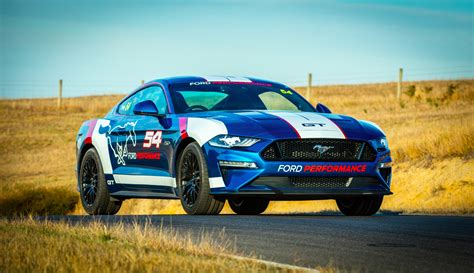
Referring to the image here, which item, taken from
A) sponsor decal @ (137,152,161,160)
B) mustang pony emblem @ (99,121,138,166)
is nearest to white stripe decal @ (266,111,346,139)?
sponsor decal @ (137,152,161,160)

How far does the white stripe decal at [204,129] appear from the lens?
10602mm

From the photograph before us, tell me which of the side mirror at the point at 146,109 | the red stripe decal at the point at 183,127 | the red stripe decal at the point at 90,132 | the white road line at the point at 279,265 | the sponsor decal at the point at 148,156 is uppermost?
the side mirror at the point at 146,109

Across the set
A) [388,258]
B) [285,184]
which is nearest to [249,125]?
[285,184]

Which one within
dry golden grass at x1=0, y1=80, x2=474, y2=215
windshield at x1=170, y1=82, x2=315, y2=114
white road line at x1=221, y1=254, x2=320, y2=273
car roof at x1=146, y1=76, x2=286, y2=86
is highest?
car roof at x1=146, y1=76, x2=286, y2=86

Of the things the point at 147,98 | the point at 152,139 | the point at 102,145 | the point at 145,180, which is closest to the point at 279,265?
the point at 152,139

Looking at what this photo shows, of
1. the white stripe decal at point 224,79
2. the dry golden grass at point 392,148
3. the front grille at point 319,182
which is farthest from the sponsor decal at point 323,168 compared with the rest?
the dry golden grass at point 392,148

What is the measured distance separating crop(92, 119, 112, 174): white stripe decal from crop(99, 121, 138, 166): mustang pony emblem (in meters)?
0.12

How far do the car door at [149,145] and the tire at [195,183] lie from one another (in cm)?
26

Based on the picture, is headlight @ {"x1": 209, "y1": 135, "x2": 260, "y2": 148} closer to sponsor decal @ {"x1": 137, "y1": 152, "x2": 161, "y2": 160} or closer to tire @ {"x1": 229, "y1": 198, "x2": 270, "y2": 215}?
sponsor decal @ {"x1": 137, "y1": 152, "x2": 161, "y2": 160}

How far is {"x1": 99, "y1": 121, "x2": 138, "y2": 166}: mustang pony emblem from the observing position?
12.3 meters

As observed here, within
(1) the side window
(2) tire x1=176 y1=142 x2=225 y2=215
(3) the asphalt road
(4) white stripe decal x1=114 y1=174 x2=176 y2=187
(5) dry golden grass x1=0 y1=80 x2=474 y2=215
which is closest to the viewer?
(3) the asphalt road

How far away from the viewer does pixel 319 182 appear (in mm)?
10648

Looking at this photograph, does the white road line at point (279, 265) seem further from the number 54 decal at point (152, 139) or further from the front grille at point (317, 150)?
the number 54 decal at point (152, 139)

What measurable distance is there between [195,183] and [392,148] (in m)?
13.2
